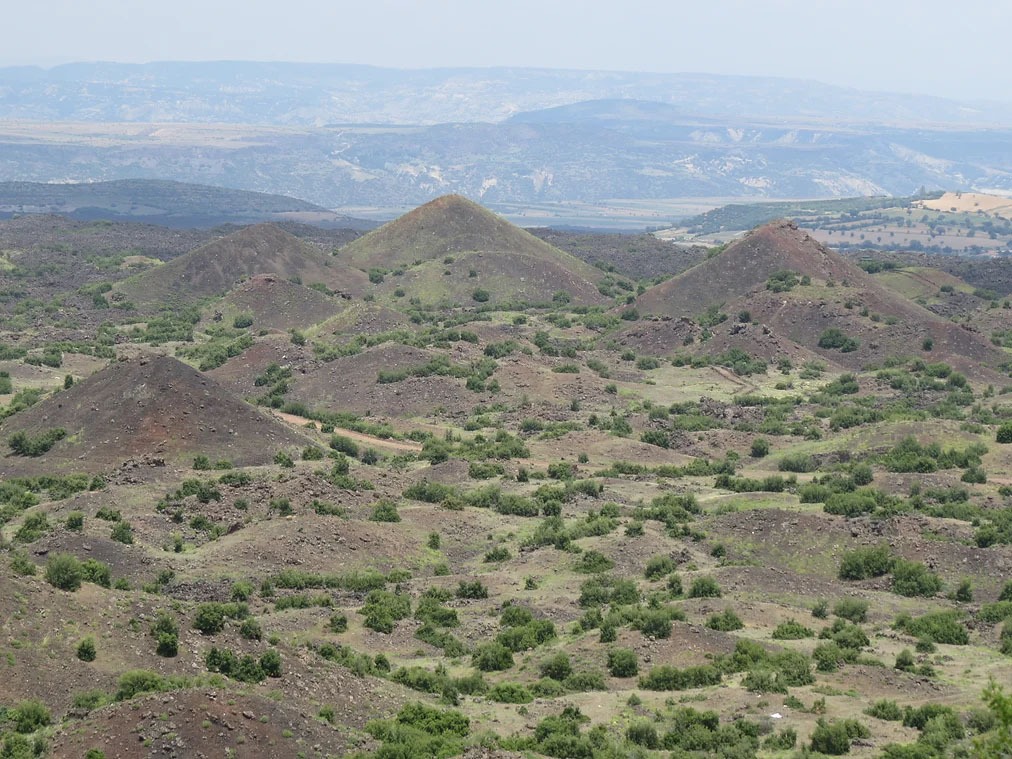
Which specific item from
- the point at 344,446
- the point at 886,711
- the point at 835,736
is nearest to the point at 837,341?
the point at 344,446

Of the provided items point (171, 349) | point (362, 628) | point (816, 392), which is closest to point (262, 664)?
point (362, 628)

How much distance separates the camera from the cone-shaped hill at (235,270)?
496ft

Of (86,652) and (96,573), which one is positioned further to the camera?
(96,573)

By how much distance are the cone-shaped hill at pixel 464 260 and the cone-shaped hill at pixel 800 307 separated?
15954 mm

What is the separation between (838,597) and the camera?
181ft

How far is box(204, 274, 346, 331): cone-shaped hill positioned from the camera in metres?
132

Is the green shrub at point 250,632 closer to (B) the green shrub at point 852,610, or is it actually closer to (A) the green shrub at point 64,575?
Answer: (A) the green shrub at point 64,575

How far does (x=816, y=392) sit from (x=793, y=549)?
49.6 meters

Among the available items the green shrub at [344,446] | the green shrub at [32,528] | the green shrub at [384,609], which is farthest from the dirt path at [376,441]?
the green shrub at [384,609]

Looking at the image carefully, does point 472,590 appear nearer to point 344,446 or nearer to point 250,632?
point 250,632

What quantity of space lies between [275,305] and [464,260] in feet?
93.7

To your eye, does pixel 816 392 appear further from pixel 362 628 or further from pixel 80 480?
pixel 362 628

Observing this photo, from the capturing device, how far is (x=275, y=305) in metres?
135

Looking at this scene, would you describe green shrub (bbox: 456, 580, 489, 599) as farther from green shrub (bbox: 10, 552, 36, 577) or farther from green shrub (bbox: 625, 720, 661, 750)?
green shrub (bbox: 625, 720, 661, 750)
